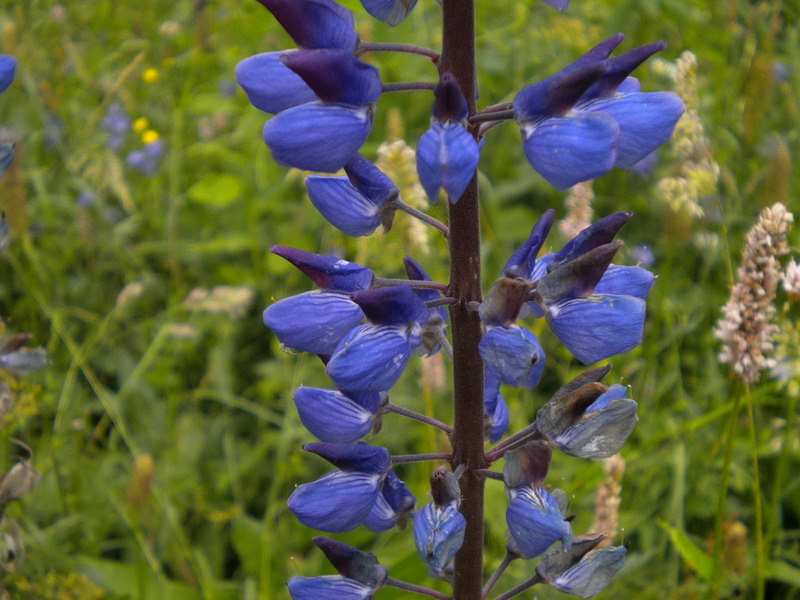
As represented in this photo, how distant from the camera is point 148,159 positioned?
4809mm

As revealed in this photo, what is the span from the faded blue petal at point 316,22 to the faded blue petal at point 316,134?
10cm

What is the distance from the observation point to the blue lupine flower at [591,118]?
122 centimetres

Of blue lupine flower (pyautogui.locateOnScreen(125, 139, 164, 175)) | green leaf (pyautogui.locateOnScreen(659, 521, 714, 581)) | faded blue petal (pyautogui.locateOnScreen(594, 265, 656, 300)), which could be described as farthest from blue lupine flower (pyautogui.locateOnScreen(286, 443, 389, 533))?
blue lupine flower (pyautogui.locateOnScreen(125, 139, 164, 175))

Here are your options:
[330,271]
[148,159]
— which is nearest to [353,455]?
[330,271]

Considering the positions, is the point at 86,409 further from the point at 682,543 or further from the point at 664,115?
the point at 664,115

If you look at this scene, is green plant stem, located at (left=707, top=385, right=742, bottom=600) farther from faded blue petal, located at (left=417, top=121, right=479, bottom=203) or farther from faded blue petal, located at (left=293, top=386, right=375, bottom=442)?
faded blue petal, located at (left=417, top=121, right=479, bottom=203)

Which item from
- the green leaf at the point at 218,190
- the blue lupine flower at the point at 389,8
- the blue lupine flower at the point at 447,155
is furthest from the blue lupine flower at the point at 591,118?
the green leaf at the point at 218,190

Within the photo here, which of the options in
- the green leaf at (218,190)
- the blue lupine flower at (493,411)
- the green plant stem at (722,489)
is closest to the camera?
the blue lupine flower at (493,411)

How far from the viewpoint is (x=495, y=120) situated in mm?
1345

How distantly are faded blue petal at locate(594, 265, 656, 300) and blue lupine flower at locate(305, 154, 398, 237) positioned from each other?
385mm

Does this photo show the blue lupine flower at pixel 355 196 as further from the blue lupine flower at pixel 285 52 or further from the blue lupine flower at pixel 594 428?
the blue lupine flower at pixel 594 428

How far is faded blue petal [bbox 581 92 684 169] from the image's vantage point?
1299 mm

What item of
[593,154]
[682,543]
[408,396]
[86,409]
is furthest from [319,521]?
[86,409]

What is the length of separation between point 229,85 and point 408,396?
2861mm
